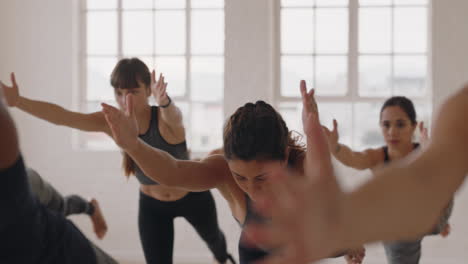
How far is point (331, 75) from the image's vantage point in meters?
5.31

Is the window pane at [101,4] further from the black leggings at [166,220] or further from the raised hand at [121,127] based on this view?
the raised hand at [121,127]

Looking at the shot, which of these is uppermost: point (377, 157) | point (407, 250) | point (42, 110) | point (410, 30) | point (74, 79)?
point (410, 30)

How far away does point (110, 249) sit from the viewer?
17.2ft

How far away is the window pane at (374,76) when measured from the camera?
5.25 metres

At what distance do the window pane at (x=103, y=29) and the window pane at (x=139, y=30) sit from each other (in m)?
0.14

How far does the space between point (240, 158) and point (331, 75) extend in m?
3.82

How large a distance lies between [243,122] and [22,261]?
2.77 ft

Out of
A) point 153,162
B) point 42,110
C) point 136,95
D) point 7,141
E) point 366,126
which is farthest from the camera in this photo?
point 366,126

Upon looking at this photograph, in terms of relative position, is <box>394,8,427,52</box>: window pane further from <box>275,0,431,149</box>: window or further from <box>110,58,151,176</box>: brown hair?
<box>110,58,151,176</box>: brown hair

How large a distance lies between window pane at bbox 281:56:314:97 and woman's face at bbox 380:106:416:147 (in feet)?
6.21

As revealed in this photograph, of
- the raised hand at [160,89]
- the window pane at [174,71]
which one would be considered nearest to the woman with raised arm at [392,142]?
the raised hand at [160,89]

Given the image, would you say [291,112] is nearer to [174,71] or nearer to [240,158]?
[174,71]

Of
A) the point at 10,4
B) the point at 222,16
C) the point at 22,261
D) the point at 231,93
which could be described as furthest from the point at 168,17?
the point at 22,261

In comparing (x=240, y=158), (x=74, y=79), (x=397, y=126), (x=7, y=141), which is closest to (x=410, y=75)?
(x=397, y=126)
